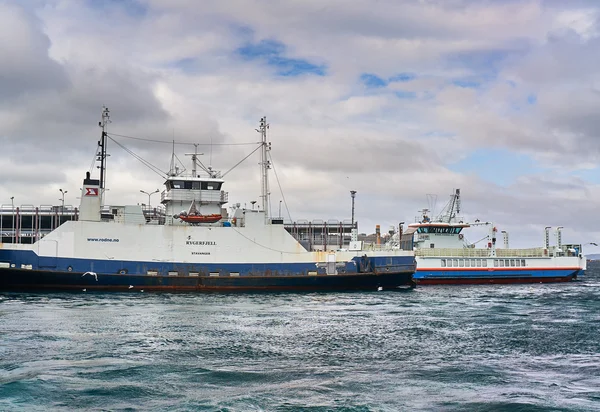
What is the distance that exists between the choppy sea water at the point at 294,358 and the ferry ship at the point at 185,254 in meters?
8.12

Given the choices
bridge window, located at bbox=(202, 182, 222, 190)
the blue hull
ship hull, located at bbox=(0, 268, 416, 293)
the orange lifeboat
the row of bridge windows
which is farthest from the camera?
the row of bridge windows

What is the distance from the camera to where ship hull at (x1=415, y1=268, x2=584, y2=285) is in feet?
176

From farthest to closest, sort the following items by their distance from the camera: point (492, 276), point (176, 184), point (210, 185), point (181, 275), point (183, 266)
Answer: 1. point (492, 276)
2. point (210, 185)
3. point (176, 184)
4. point (183, 266)
5. point (181, 275)

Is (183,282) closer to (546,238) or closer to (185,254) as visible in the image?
(185,254)

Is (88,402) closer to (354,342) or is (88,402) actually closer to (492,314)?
(354,342)

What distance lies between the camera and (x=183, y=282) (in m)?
36.8

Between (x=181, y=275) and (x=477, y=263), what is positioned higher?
(x=477, y=263)

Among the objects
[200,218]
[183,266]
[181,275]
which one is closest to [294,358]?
[181,275]

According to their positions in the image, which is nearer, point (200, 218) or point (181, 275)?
point (181, 275)

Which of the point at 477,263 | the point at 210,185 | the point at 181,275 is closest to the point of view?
the point at 181,275

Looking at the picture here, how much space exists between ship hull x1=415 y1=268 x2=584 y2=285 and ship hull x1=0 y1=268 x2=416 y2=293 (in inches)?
539

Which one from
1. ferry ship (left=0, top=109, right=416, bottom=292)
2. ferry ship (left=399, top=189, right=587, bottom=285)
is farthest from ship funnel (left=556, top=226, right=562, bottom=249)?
ferry ship (left=0, top=109, right=416, bottom=292)

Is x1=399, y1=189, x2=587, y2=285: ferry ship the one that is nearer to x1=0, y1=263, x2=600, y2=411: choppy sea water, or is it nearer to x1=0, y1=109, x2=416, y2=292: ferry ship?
x1=0, y1=109, x2=416, y2=292: ferry ship

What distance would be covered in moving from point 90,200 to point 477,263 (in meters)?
36.1
